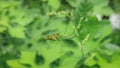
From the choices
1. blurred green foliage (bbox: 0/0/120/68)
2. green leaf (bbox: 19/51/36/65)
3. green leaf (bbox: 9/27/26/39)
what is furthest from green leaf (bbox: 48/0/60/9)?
green leaf (bbox: 19/51/36/65)

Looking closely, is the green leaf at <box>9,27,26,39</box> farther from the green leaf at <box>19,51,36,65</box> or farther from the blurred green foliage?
the green leaf at <box>19,51,36,65</box>

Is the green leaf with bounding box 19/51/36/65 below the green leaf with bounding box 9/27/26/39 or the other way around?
below

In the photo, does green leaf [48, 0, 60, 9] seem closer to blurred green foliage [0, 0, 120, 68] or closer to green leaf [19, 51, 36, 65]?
blurred green foliage [0, 0, 120, 68]

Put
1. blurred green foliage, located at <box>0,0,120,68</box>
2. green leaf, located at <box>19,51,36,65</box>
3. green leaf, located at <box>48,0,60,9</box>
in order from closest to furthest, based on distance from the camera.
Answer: blurred green foliage, located at <box>0,0,120,68</box> → green leaf, located at <box>19,51,36,65</box> → green leaf, located at <box>48,0,60,9</box>

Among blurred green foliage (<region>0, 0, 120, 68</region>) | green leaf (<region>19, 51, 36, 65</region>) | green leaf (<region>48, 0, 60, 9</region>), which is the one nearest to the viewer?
blurred green foliage (<region>0, 0, 120, 68</region>)

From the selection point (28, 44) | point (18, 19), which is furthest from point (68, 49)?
point (18, 19)

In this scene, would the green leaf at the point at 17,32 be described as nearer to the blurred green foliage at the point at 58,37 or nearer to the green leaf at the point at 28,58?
the blurred green foliage at the point at 58,37

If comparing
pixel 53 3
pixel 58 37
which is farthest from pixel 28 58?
pixel 53 3

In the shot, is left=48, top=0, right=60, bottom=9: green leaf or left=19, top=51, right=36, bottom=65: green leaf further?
left=48, top=0, right=60, bottom=9: green leaf

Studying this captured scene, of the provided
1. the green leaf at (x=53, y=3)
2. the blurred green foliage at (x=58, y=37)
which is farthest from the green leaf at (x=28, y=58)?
the green leaf at (x=53, y=3)

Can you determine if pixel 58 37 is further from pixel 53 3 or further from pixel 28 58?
pixel 53 3
